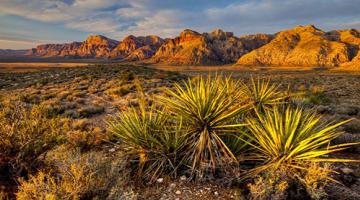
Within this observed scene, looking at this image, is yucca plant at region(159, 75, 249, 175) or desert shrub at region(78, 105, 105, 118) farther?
desert shrub at region(78, 105, 105, 118)

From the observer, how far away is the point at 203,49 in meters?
160

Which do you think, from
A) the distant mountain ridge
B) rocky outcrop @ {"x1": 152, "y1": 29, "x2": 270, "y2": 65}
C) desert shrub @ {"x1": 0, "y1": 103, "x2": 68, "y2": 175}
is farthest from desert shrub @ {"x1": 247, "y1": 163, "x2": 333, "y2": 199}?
rocky outcrop @ {"x1": 152, "y1": 29, "x2": 270, "y2": 65}

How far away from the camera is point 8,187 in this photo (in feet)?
11.2

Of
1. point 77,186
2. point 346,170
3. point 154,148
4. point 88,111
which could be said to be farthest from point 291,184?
point 88,111

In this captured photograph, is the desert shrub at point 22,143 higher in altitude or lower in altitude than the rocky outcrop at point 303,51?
lower

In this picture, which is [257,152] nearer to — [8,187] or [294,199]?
[294,199]

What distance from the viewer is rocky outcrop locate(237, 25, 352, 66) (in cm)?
10381

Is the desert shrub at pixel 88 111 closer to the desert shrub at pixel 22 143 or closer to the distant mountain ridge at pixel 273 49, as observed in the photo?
the desert shrub at pixel 22 143

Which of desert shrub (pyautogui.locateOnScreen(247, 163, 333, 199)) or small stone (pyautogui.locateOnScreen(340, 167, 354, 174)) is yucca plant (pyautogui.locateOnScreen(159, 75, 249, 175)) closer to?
desert shrub (pyautogui.locateOnScreen(247, 163, 333, 199))

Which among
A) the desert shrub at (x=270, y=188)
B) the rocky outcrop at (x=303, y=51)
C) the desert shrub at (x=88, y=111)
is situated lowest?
the desert shrub at (x=88, y=111)

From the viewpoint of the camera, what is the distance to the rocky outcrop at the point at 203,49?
6067 inches

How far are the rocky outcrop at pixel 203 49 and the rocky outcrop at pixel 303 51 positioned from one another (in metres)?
30.1

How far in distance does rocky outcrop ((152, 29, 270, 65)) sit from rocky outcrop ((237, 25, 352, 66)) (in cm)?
3005

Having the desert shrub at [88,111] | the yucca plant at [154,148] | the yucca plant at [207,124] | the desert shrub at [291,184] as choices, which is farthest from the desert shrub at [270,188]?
the desert shrub at [88,111]
